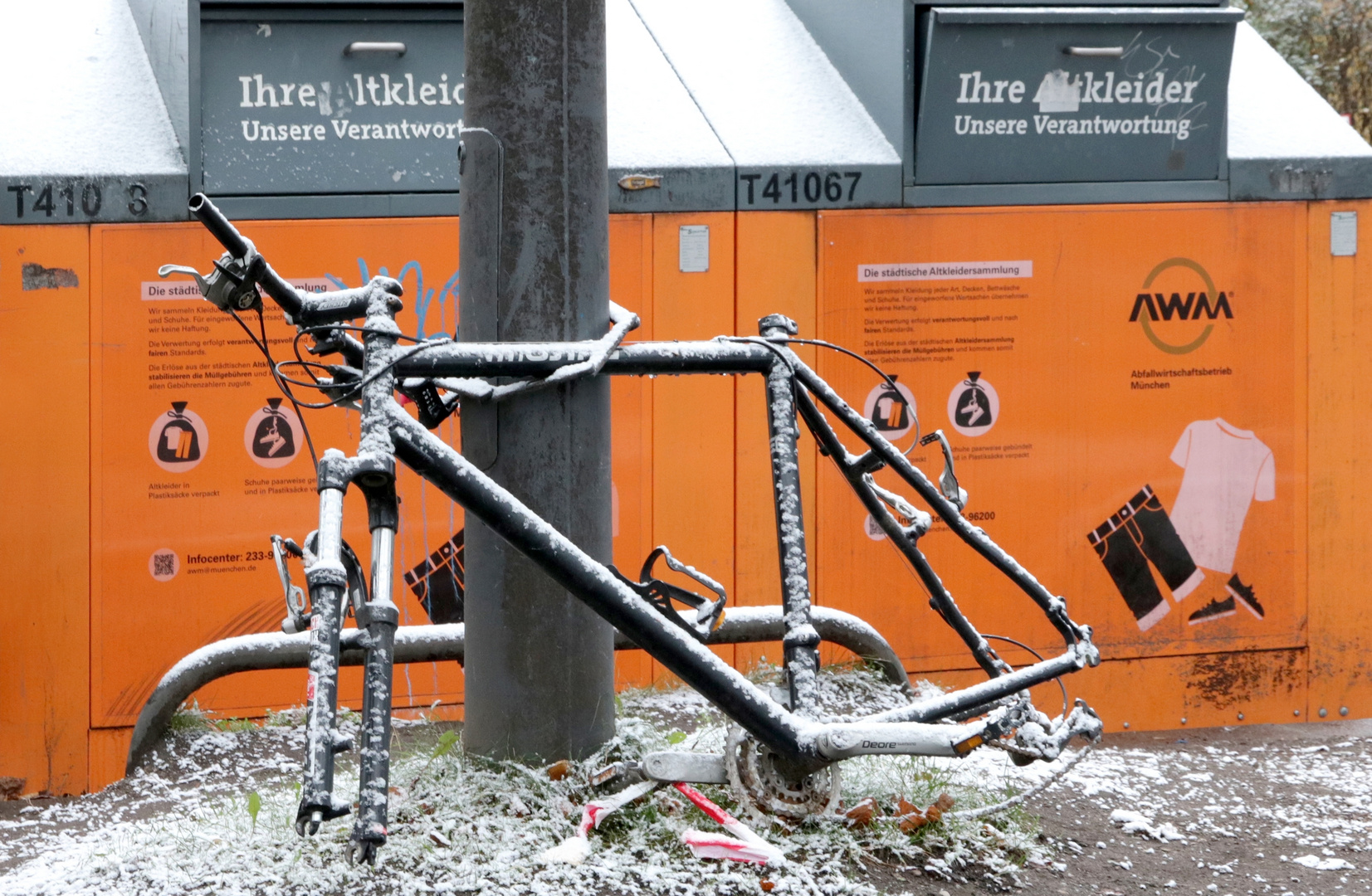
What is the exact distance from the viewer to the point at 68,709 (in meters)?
4.55

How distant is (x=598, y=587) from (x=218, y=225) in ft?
2.82

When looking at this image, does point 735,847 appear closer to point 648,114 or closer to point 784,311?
point 784,311

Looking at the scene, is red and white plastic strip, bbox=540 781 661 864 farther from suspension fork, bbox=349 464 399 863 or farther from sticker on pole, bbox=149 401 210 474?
sticker on pole, bbox=149 401 210 474

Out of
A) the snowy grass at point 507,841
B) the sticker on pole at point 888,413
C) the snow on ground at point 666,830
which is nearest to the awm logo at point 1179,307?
the sticker on pole at point 888,413

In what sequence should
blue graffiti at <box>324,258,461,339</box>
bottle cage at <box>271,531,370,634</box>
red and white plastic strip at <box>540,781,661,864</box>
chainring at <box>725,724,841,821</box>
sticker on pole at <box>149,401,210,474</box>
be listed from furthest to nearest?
blue graffiti at <box>324,258,461,339</box>
sticker on pole at <box>149,401,210,474</box>
chainring at <box>725,724,841,821</box>
red and white plastic strip at <box>540,781,661,864</box>
bottle cage at <box>271,531,370,634</box>

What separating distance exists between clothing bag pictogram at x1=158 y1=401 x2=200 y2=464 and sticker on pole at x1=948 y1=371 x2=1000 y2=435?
2.49 meters

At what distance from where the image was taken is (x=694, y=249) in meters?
4.91

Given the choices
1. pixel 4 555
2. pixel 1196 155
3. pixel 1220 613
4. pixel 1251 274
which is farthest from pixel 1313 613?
pixel 4 555

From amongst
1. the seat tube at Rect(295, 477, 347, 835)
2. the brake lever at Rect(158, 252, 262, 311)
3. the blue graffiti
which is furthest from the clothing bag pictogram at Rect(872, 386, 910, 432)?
the seat tube at Rect(295, 477, 347, 835)

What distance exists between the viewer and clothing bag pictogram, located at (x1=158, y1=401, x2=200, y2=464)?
461 cm

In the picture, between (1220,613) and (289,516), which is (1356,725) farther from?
(289,516)

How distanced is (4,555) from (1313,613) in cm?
441

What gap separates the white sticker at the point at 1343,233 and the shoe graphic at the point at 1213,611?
1.32m

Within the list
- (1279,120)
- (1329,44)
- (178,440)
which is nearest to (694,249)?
(178,440)
